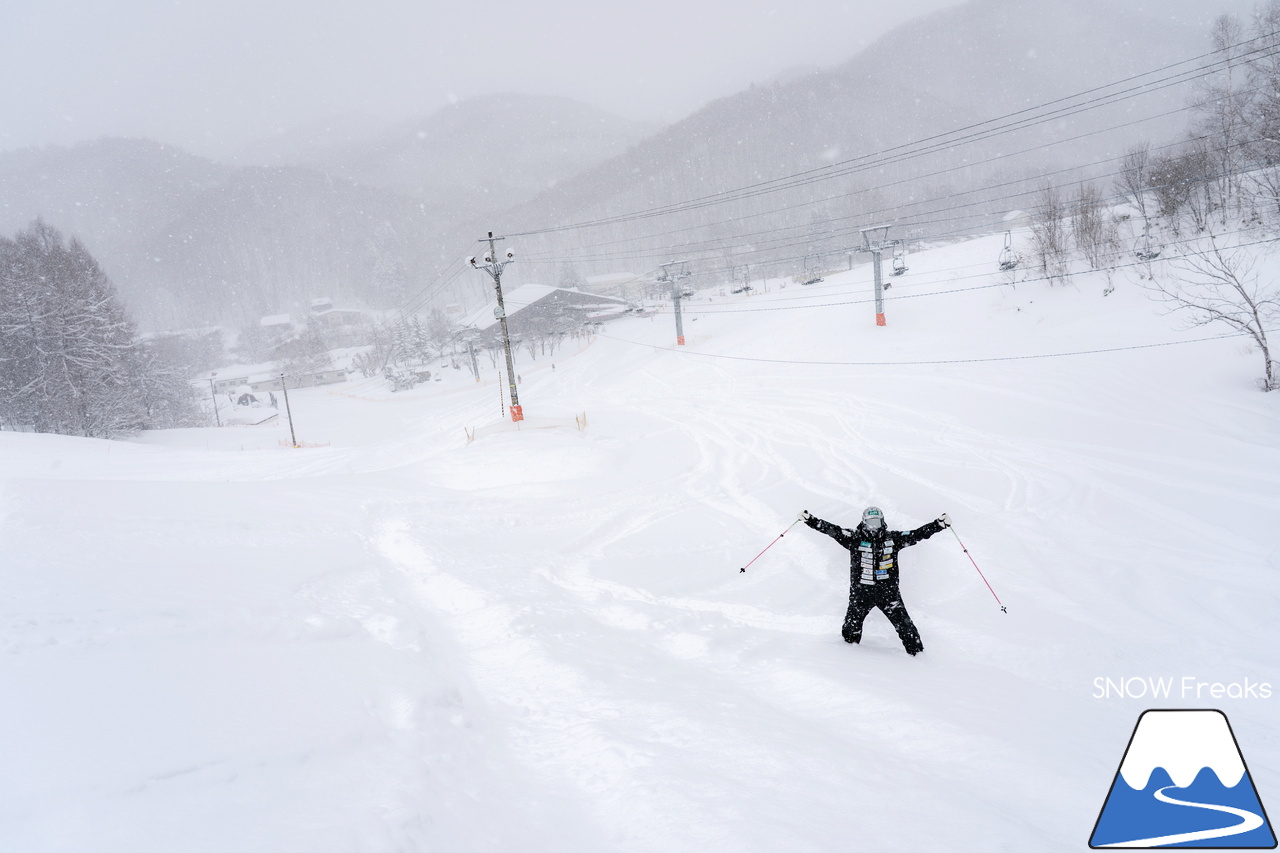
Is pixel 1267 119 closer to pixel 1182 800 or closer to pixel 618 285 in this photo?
pixel 1182 800

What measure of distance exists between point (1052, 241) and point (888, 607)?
31.6m

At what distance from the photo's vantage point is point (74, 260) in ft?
112

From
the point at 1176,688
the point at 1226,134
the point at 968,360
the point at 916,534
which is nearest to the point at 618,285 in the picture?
the point at 1226,134

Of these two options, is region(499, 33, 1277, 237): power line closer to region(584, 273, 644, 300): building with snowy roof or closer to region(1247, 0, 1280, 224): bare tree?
region(1247, 0, 1280, 224): bare tree

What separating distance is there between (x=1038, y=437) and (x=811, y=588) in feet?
36.7

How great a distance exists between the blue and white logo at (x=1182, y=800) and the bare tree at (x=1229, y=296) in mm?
16892

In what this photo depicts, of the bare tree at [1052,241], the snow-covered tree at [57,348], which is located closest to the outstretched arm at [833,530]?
the bare tree at [1052,241]

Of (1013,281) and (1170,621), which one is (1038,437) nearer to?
(1170,621)

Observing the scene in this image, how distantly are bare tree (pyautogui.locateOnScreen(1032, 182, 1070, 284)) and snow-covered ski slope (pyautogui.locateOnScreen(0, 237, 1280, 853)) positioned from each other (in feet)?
43.8

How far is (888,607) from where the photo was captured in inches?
258

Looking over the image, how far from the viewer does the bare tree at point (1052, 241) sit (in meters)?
28.9

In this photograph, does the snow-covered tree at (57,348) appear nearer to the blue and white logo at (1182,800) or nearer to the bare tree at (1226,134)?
the blue and white logo at (1182,800)

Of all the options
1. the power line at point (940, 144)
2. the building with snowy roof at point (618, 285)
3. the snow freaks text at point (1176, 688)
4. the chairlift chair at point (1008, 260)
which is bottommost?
the snow freaks text at point (1176, 688)

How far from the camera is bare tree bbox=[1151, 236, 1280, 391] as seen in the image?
52.0ft
